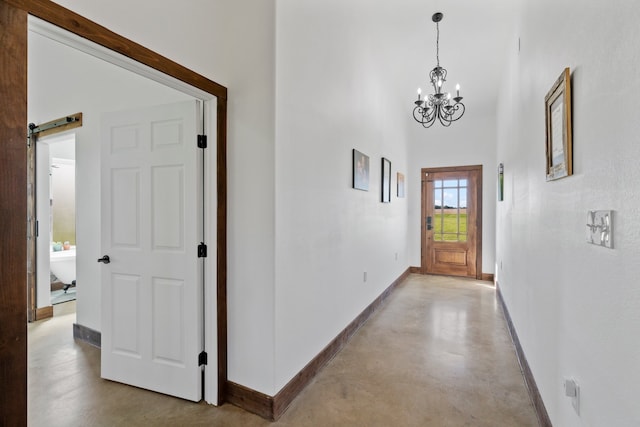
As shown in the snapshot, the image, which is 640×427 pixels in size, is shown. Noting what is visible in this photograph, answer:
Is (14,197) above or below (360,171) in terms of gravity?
below

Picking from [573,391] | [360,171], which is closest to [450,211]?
[360,171]

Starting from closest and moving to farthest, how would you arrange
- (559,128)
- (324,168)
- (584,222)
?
(584,222), (559,128), (324,168)

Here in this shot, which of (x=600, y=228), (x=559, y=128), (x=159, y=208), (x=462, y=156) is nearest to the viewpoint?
(x=600, y=228)

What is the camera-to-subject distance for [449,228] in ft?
20.7

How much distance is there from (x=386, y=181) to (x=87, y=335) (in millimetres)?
3896

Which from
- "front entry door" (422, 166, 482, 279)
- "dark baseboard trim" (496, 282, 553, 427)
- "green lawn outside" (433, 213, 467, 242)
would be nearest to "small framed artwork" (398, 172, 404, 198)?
"front entry door" (422, 166, 482, 279)

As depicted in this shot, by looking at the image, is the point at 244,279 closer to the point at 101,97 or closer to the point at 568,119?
the point at 568,119

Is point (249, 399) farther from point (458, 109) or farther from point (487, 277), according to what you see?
point (487, 277)

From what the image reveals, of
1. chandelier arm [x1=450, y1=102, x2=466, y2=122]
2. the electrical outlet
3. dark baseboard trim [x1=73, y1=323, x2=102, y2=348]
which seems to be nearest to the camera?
the electrical outlet

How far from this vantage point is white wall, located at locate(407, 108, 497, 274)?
5.92 metres

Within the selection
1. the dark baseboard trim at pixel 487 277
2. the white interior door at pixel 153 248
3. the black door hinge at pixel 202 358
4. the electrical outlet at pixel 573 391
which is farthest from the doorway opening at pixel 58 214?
the dark baseboard trim at pixel 487 277

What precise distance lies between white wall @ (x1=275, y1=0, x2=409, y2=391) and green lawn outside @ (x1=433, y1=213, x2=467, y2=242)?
104 inches

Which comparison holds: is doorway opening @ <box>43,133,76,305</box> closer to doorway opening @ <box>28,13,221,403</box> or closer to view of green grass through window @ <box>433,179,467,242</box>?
doorway opening @ <box>28,13,221,403</box>

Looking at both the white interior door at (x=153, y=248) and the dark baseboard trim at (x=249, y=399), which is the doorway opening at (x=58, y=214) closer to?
the white interior door at (x=153, y=248)
